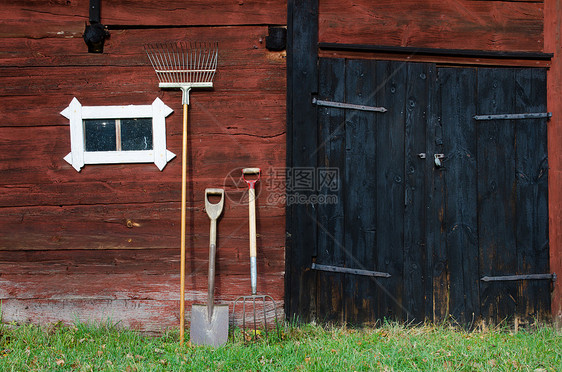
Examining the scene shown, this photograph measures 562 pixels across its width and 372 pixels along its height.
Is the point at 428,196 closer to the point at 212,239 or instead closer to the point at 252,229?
the point at 252,229

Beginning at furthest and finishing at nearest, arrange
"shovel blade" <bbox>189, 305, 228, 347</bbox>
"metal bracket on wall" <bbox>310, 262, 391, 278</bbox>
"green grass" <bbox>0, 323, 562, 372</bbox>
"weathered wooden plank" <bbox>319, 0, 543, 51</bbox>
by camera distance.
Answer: "weathered wooden plank" <bbox>319, 0, 543, 51</bbox>
"metal bracket on wall" <bbox>310, 262, 391, 278</bbox>
"shovel blade" <bbox>189, 305, 228, 347</bbox>
"green grass" <bbox>0, 323, 562, 372</bbox>

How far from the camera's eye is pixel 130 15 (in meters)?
3.55

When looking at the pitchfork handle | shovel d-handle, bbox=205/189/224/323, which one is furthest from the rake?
the pitchfork handle

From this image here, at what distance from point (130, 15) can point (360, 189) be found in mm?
2414

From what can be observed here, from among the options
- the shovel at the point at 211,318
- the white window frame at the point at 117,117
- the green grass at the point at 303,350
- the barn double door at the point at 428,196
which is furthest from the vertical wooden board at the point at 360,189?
the white window frame at the point at 117,117

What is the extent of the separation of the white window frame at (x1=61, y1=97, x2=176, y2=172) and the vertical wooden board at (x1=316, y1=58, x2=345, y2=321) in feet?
4.17

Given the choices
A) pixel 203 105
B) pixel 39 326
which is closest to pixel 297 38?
pixel 203 105

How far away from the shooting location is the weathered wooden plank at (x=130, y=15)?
354cm

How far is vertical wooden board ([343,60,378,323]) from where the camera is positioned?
3.52 m

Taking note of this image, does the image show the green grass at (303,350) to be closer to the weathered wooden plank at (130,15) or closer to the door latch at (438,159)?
the door latch at (438,159)

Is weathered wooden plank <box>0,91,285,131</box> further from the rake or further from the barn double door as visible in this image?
the barn double door

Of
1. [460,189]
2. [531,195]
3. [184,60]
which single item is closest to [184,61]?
[184,60]

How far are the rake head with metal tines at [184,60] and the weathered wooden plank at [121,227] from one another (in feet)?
3.46

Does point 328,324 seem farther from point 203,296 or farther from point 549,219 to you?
point 549,219
